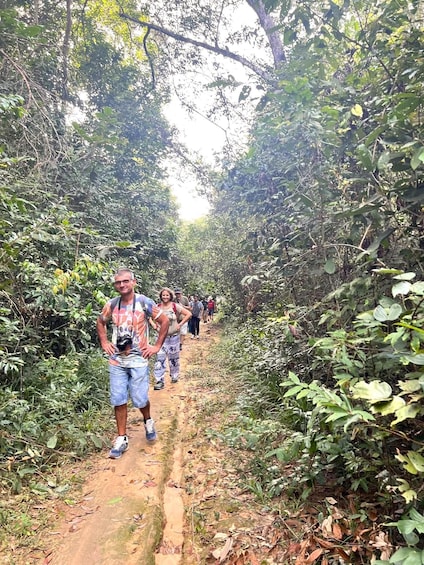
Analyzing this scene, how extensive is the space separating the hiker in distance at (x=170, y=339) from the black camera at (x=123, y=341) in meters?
2.24

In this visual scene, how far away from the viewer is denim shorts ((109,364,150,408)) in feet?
12.8

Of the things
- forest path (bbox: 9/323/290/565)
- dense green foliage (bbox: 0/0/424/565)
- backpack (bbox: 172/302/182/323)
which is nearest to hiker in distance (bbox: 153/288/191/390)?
backpack (bbox: 172/302/182/323)

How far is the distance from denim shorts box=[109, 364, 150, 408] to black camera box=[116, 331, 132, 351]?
0.76ft

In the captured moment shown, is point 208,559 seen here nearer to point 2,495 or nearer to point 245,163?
point 2,495

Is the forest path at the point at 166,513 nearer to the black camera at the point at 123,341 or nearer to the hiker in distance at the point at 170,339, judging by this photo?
the black camera at the point at 123,341

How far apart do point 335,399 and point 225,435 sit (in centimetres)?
260

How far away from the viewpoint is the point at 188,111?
11805 mm

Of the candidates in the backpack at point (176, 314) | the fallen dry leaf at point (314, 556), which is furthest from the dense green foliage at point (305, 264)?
the backpack at point (176, 314)

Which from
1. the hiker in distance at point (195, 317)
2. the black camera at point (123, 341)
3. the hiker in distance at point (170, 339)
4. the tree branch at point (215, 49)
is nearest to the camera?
the black camera at point (123, 341)

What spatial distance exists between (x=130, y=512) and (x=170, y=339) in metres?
3.85

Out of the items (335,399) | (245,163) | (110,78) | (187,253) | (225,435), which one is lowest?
(225,435)

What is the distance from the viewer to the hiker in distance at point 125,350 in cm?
388

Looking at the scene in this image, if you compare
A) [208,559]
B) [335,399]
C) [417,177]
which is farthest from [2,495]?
[417,177]

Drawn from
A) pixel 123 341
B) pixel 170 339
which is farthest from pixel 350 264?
pixel 170 339
